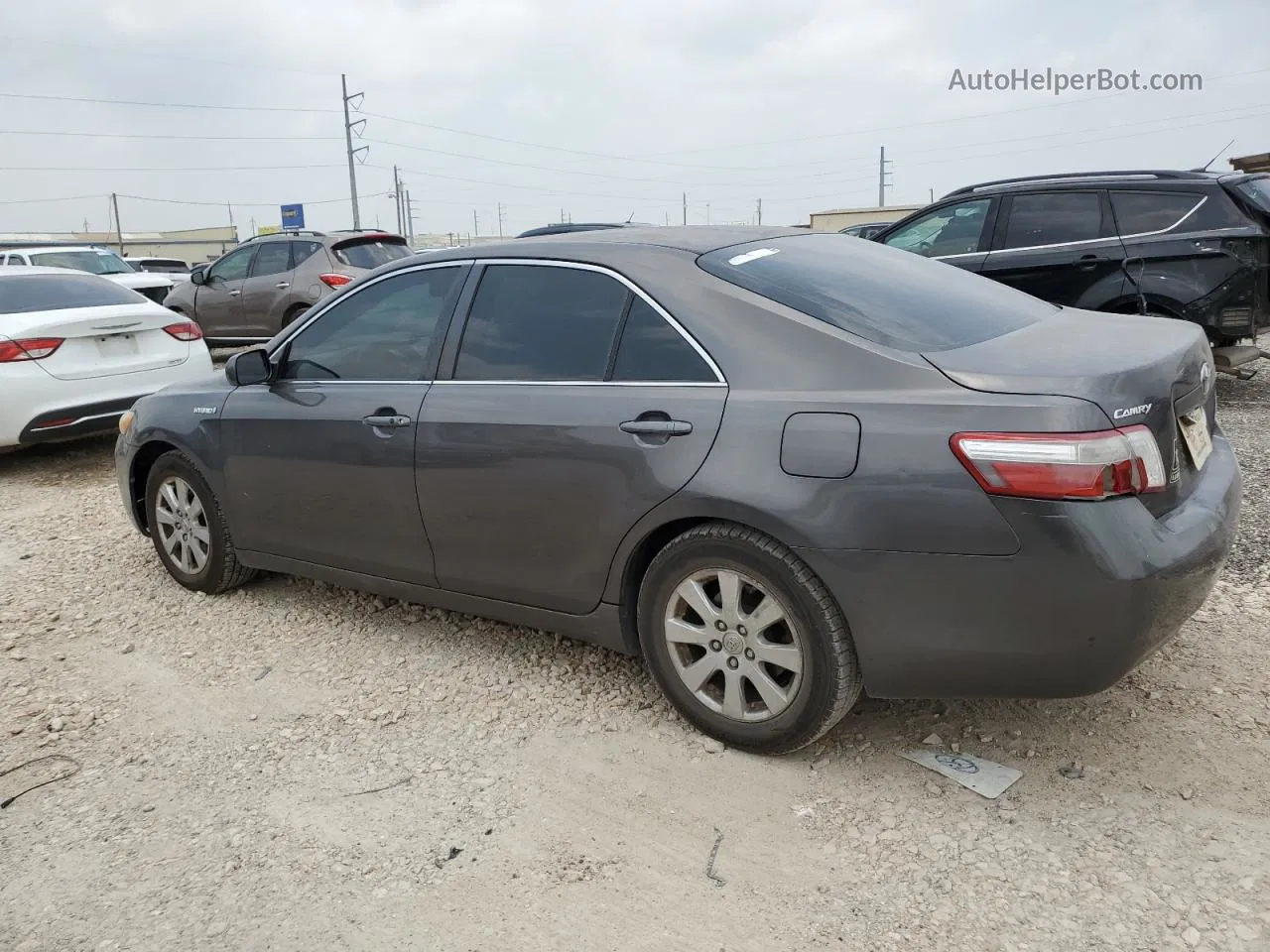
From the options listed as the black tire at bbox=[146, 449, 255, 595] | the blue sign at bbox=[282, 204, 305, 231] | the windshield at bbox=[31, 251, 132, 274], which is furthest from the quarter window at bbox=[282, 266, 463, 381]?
the blue sign at bbox=[282, 204, 305, 231]

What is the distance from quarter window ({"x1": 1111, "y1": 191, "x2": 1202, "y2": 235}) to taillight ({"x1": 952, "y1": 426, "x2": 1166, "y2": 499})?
559 centimetres

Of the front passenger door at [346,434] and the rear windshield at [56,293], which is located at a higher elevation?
the rear windshield at [56,293]

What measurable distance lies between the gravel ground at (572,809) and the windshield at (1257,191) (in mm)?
4167

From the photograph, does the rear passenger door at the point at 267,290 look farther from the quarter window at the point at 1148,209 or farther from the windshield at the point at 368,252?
the quarter window at the point at 1148,209

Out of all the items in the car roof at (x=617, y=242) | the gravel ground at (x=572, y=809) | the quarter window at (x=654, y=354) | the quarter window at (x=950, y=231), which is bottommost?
the gravel ground at (x=572, y=809)

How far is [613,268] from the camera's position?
10.8ft

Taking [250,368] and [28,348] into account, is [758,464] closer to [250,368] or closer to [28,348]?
[250,368]

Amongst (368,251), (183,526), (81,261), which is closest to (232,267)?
(368,251)

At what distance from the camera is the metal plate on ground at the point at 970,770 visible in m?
2.84

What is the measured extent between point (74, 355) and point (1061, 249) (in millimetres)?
7250

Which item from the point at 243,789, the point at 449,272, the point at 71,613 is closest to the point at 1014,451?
the point at 449,272

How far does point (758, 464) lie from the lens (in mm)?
2789

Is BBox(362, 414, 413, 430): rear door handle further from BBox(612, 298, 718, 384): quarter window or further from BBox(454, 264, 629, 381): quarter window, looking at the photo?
BBox(612, 298, 718, 384): quarter window

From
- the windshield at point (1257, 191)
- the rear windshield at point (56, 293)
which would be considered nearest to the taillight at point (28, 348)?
the rear windshield at point (56, 293)
